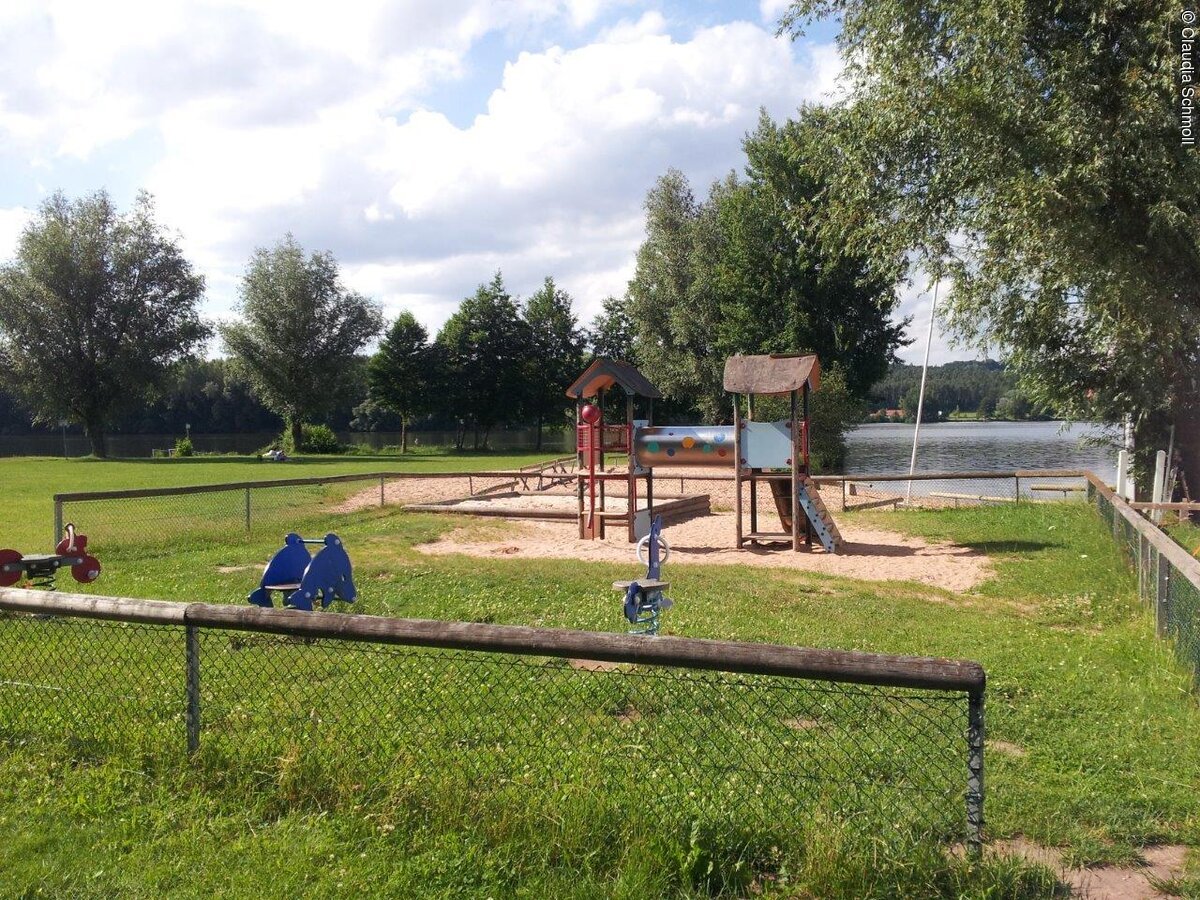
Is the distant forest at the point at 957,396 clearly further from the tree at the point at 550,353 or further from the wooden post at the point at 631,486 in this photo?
the wooden post at the point at 631,486

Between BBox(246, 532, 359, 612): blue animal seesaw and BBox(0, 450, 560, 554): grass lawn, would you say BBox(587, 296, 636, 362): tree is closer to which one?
BBox(0, 450, 560, 554): grass lawn

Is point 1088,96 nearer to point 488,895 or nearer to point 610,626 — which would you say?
point 610,626

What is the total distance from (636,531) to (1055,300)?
7.76 m

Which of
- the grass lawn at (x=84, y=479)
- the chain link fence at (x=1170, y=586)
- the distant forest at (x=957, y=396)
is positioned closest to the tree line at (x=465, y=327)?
the grass lawn at (x=84, y=479)

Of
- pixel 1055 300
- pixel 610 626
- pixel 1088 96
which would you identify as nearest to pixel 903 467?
pixel 1055 300

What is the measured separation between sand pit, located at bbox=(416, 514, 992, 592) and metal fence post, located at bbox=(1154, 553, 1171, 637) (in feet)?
10.8

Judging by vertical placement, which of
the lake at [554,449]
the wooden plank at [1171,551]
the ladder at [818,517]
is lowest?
the lake at [554,449]

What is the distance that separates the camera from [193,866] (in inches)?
138

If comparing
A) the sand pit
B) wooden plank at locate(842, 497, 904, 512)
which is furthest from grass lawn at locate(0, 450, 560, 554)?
wooden plank at locate(842, 497, 904, 512)

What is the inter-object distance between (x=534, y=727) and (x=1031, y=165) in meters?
11.3

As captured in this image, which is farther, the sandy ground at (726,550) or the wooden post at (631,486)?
the wooden post at (631,486)

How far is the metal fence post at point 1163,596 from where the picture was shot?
7.06 m

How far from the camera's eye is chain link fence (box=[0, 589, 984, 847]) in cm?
349

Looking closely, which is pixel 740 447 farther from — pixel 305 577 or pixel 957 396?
pixel 957 396
